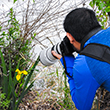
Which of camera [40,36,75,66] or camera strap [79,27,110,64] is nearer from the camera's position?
camera strap [79,27,110,64]

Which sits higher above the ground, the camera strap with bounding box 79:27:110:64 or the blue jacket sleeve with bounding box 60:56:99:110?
the camera strap with bounding box 79:27:110:64

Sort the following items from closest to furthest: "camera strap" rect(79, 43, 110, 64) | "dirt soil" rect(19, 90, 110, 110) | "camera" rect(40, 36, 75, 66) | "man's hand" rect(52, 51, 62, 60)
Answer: "camera strap" rect(79, 43, 110, 64)
"camera" rect(40, 36, 75, 66)
"man's hand" rect(52, 51, 62, 60)
"dirt soil" rect(19, 90, 110, 110)

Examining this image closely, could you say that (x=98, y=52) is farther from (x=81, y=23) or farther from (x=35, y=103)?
(x=35, y=103)

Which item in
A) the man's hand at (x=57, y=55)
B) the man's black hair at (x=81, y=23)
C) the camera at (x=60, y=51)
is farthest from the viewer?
the man's hand at (x=57, y=55)

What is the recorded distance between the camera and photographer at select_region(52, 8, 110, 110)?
0.80 m

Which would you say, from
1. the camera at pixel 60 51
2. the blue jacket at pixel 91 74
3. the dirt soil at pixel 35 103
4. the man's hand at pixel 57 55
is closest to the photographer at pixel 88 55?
the blue jacket at pixel 91 74

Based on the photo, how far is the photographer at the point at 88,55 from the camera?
0.80 metres

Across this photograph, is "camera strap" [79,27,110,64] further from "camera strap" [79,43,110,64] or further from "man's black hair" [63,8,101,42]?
→ "man's black hair" [63,8,101,42]

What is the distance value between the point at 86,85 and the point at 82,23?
1.31 ft

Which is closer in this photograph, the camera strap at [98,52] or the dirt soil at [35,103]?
the camera strap at [98,52]

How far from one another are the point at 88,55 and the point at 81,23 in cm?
23

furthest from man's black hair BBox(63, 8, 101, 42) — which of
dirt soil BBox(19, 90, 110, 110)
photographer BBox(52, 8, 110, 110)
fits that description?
dirt soil BBox(19, 90, 110, 110)

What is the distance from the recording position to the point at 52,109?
7.84 feet

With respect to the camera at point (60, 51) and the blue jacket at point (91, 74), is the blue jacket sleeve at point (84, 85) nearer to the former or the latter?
the blue jacket at point (91, 74)
